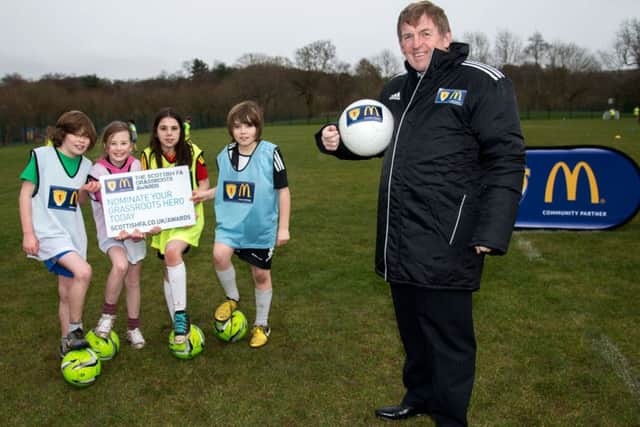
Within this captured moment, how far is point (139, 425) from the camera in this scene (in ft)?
11.0

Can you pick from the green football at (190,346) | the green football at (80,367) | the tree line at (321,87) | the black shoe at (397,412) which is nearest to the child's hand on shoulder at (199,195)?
the green football at (190,346)

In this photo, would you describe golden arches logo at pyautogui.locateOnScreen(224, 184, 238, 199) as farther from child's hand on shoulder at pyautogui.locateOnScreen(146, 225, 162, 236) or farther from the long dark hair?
child's hand on shoulder at pyautogui.locateOnScreen(146, 225, 162, 236)

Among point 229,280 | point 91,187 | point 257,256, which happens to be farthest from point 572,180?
point 91,187

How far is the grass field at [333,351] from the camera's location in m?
3.46

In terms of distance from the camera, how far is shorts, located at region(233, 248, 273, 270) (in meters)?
4.31

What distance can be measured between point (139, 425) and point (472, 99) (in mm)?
2707

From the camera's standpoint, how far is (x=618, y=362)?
3971mm

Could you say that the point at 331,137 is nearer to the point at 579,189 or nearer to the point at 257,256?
the point at 257,256

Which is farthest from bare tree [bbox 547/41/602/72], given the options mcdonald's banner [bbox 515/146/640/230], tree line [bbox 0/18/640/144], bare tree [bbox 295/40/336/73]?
mcdonald's banner [bbox 515/146/640/230]

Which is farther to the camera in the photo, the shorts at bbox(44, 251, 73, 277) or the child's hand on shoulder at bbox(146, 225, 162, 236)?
the child's hand on shoulder at bbox(146, 225, 162, 236)

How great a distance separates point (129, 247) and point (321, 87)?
83571mm

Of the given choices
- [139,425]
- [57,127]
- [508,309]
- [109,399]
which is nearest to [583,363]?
[508,309]

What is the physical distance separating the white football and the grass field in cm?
167

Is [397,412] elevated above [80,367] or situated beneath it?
situated beneath
